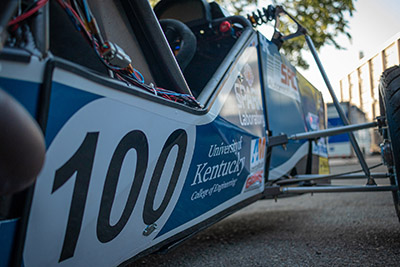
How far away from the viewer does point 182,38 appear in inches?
90.4

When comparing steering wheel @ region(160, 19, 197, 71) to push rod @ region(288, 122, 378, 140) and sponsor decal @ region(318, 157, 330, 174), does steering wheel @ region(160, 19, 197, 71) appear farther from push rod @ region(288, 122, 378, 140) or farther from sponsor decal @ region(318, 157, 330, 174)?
sponsor decal @ region(318, 157, 330, 174)

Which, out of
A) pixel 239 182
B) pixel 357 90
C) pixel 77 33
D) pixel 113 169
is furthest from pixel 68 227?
pixel 357 90

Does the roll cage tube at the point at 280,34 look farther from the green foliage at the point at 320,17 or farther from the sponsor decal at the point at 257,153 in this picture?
the green foliage at the point at 320,17

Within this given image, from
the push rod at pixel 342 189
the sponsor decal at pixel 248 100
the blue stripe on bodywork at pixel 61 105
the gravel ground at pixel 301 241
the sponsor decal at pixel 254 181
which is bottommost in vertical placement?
the gravel ground at pixel 301 241

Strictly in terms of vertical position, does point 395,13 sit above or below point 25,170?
above

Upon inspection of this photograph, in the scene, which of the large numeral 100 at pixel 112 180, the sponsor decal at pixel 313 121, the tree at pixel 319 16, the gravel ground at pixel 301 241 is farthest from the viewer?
the tree at pixel 319 16

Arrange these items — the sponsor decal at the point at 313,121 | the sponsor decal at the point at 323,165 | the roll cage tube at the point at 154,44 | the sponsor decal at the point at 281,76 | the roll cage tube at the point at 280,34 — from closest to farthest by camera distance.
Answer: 1. the roll cage tube at the point at 154,44
2. the sponsor decal at the point at 281,76
3. the roll cage tube at the point at 280,34
4. the sponsor decal at the point at 313,121
5. the sponsor decal at the point at 323,165

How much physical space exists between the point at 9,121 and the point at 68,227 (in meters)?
0.48

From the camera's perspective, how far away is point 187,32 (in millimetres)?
2275

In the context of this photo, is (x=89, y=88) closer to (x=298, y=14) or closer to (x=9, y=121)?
(x=9, y=121)

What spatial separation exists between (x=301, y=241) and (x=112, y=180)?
67.1 inches

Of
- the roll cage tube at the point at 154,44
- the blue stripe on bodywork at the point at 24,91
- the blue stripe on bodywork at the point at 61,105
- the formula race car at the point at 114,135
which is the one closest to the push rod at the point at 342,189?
the formula race car at the point at 114,135

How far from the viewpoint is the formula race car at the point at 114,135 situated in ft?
2.84

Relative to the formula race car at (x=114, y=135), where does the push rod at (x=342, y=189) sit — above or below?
below
